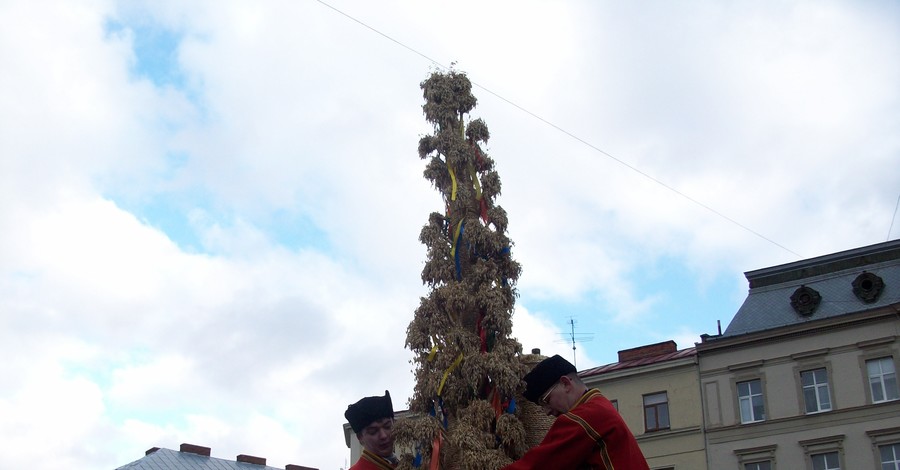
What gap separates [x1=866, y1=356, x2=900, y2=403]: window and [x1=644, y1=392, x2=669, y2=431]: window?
715cm

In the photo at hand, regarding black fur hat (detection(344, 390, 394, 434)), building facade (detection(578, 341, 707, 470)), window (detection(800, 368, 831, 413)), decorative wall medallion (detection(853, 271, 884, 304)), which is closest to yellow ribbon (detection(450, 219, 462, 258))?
black fur hat (detection(344, 390, 394, 434))

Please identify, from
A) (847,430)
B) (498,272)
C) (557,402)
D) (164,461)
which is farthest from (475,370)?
(164,461)

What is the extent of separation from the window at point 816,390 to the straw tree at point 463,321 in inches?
737

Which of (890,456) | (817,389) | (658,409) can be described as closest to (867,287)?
(817,389)

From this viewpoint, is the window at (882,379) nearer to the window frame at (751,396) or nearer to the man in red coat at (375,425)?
the window frame at (751,396)

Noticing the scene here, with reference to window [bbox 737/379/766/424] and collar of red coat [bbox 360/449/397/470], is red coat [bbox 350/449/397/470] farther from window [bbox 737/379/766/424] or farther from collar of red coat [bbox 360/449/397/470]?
window [bbox 737/379/766/424]

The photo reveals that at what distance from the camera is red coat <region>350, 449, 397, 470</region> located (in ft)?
25.3

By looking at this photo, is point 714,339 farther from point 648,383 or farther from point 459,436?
point 459,436

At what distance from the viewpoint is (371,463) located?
7.76 meters

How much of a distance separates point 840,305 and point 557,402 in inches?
1234

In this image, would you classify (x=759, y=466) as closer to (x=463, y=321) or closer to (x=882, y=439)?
(x=882, y=439)

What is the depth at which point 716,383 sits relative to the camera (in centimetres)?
3662

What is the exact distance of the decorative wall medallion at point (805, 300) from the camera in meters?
35.6

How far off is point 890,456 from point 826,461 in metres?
2.04
